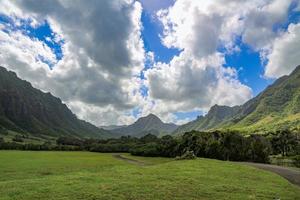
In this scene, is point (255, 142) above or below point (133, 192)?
above

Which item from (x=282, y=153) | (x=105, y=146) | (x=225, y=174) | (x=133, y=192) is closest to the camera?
(x=133, y=192)

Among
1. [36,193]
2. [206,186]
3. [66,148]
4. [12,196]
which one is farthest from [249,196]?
[66,148]

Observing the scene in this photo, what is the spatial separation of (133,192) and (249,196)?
33.0 feet

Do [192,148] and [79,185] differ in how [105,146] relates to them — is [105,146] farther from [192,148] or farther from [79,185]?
[79,185]

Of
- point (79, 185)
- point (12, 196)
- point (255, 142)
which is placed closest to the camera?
point (12, 196)

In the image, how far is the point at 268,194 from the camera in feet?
84.8

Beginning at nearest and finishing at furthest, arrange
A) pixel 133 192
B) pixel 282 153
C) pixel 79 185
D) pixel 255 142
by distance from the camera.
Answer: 1. pixel 133 192
2. pixel 79 185
3. pixel 255 142
4. pixel 282 153

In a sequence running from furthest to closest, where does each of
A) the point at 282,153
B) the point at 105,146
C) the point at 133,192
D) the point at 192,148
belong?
the point at 105,146 → the point at 282,153 → the point at 192,148 → the point at 133,192

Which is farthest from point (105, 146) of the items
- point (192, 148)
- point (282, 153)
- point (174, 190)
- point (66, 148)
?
point (174, 190)

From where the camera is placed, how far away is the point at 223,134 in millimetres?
102312

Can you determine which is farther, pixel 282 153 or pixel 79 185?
pixel 282 153

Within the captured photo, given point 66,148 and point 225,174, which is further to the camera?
point 66,148

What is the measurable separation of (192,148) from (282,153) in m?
75.8

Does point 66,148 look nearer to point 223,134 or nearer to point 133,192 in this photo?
point 223,134
